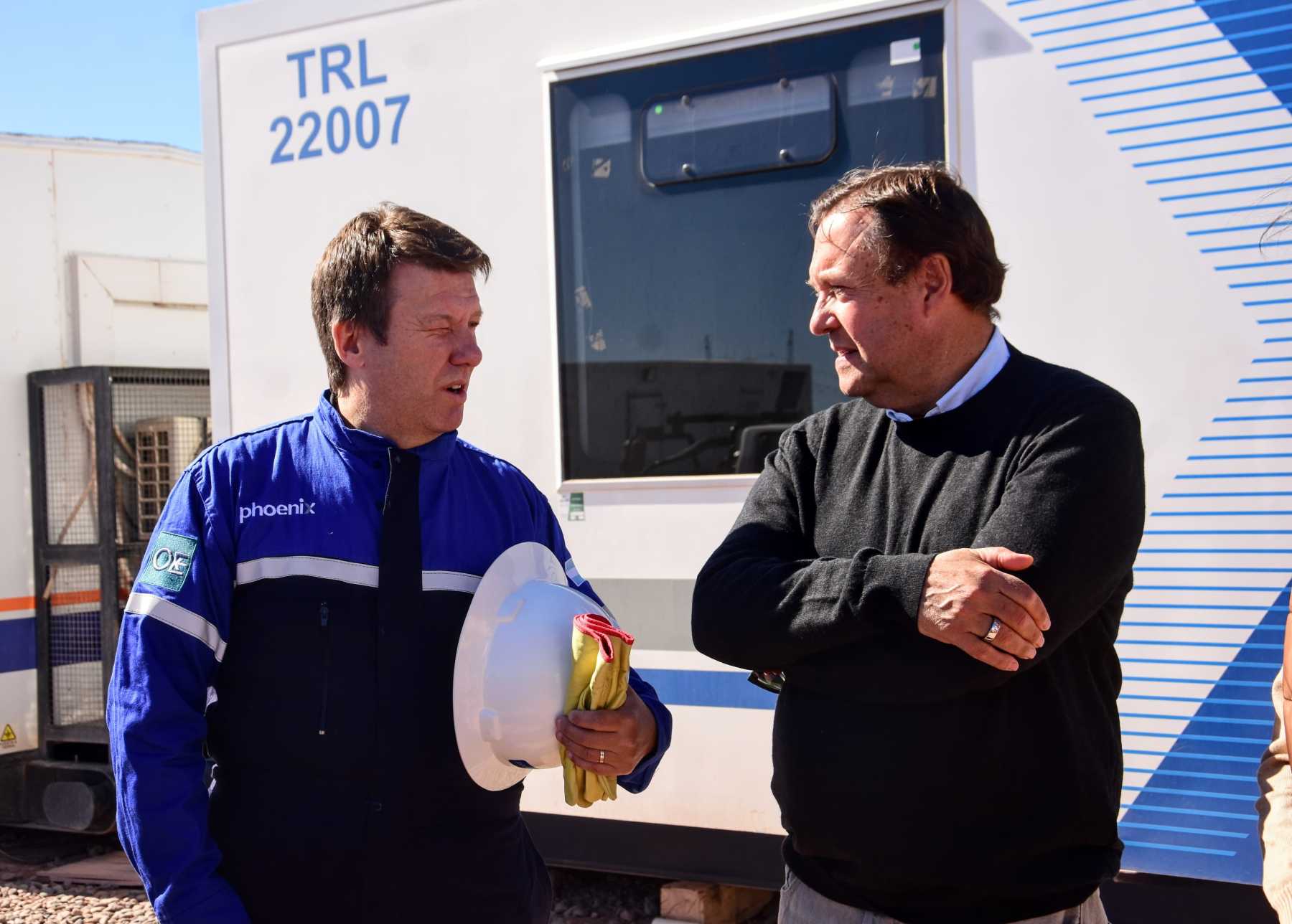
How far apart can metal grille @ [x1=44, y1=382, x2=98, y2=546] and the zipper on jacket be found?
3899 mm

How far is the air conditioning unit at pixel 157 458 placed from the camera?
5.47m

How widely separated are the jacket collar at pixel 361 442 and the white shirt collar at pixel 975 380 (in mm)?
797

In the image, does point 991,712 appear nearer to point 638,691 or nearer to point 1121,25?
point 638,691

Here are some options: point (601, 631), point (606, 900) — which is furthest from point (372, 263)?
point (606, 900)

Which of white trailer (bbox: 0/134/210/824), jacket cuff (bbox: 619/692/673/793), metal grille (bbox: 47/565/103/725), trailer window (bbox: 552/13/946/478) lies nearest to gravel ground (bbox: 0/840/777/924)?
white trailer (bbox: 0/134/210/824)

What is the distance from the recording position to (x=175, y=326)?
5.97 metres

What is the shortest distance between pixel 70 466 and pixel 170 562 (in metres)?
3.95

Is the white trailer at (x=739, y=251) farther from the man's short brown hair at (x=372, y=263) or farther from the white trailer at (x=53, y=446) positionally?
the white trailer at (x=53, y=446)

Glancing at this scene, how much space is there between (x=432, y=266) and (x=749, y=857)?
1982 millimetres

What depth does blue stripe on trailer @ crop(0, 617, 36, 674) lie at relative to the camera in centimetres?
535

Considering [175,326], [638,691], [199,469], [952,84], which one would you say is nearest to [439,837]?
[638,691]

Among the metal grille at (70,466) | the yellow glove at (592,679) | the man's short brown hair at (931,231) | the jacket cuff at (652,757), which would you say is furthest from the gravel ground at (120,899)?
the man's short brown hair at (931,231)

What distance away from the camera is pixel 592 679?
1.99 meters

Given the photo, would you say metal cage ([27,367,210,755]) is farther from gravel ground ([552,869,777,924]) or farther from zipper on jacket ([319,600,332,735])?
zipper on jacket ([319,600,332,735])
